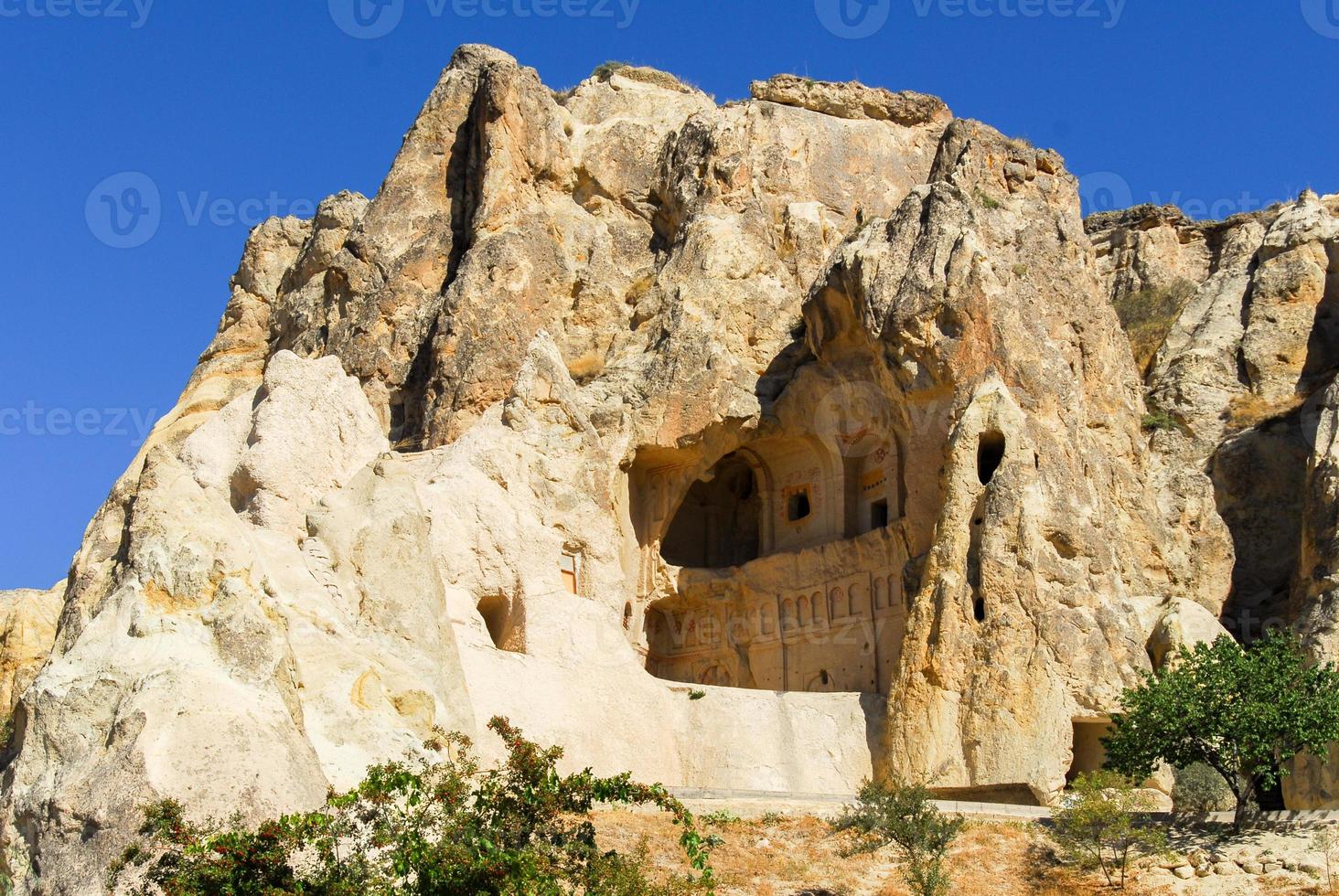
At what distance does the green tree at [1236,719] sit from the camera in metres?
22.7

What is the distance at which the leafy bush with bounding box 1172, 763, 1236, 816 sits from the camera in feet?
80.5

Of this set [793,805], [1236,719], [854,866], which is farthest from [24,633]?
[1236,719]

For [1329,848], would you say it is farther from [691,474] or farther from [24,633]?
[24,633]

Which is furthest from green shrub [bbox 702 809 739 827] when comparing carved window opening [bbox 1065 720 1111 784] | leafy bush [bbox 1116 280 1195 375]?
leafy bush [bbox 1116 280 1195 375]

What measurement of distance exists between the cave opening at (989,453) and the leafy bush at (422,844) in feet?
45.9

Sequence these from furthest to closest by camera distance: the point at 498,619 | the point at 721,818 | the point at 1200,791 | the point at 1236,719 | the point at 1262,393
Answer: the point at 1262,393 → the point at 498,619 → the point at 1200,791 → the point at 721,818 → the point at 1236,719

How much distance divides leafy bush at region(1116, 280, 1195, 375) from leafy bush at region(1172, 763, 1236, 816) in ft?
51.3

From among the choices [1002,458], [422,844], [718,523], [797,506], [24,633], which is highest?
[718,523]

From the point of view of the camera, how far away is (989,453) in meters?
29.3

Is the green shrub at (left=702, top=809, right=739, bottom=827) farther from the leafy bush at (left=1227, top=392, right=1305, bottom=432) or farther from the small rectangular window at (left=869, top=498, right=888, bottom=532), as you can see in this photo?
the leafy bush at (left=1227, top=392, right=1305, bottom=432)

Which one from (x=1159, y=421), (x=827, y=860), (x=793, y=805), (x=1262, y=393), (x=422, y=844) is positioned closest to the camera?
(x=422, y=844)

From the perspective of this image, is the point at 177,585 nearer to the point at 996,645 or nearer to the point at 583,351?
the point at 996,645

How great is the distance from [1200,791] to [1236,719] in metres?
2.66

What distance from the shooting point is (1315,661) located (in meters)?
26.3
